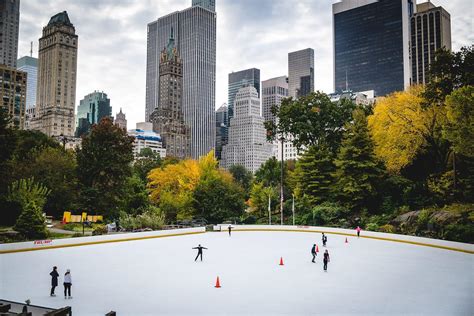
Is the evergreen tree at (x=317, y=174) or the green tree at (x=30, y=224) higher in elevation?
the evergreen tree at (x=317, y=174)

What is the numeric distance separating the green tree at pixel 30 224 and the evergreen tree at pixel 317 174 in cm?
3148

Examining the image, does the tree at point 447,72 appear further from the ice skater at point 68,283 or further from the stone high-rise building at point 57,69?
the stone high-rise building at point 57,69

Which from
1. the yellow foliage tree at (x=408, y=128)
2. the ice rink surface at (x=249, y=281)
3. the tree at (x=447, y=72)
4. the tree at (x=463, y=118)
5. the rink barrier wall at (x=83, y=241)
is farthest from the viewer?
the yellow foliage tree at (x=408, y=128)

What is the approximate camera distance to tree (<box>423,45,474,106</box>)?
37081mm

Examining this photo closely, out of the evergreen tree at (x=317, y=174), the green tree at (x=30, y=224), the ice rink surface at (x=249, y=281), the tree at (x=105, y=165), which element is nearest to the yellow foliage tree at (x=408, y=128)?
the evergreen tree at (x=317, y=174)

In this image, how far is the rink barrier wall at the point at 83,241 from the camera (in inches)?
1024

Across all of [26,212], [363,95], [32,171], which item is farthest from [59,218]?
[363,95]

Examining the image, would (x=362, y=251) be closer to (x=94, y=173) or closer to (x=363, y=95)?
(x=94, y=173)

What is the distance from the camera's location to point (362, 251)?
2738 centimetres

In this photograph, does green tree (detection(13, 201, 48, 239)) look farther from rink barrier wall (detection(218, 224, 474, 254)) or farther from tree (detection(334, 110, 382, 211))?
tree (detection(334, 110, 382, 211))

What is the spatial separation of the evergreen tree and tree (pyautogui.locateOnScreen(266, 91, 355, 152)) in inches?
180

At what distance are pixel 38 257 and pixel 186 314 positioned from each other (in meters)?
15.2

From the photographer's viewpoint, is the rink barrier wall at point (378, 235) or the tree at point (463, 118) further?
the tree at point (463, 118)

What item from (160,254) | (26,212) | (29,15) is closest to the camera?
(29,15)
